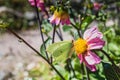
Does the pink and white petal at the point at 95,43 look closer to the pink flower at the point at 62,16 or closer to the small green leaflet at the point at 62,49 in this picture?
the small green leaflet at the point at 62,49

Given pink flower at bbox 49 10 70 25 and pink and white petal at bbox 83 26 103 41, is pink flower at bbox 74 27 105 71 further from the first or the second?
pink flower at bbox 49 10 70 25

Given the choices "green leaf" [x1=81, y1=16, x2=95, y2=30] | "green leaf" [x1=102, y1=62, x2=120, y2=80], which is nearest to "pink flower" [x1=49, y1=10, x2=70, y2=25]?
"green leaf" [x1=102, y1=62, x2=120, y2=80]

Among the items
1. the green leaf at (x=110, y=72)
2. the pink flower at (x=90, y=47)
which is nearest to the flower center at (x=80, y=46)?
the pink flower at (x=90, y=47)

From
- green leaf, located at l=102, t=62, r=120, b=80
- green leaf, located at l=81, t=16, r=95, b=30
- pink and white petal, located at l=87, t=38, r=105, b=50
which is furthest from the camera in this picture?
green leaf, located at l=81, t=16, r=95, b=30

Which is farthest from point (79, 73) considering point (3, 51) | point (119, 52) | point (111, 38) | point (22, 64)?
point (3, 51)

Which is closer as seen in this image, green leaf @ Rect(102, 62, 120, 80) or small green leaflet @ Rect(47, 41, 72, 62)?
small green leaflet @ Rect(47, 41, 72, 62)

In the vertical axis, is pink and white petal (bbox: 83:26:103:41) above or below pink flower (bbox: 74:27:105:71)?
above

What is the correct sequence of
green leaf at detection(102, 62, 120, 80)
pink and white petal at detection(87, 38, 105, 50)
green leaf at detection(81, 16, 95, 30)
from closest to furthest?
pink and white petal at detection(87, 38, 105, 50), green leaf at detection(102, 62, 120, 80), green leaf at detection(81, 16, 95, 30)
